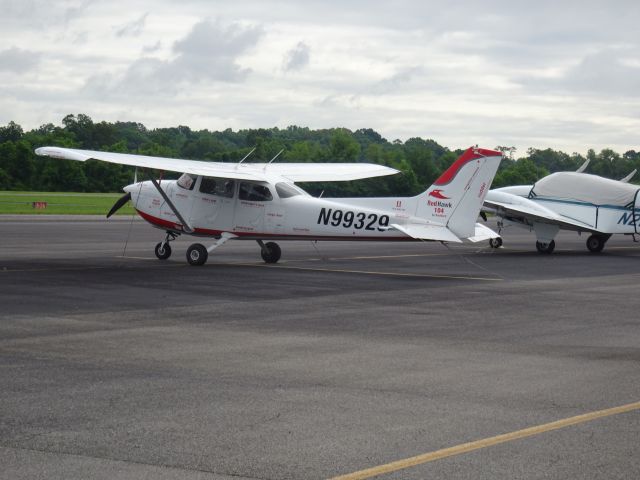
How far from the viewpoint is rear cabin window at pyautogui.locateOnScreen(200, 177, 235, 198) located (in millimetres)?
24891

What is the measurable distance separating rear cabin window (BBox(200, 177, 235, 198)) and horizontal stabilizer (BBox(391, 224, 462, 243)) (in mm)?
4437

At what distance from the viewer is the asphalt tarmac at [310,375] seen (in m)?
7.07

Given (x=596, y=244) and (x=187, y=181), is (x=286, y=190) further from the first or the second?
(x=596, y=244)

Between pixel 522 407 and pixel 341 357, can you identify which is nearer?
pixel 522 407

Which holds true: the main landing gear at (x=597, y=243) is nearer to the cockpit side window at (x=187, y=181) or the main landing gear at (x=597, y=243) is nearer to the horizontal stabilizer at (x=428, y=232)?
the horizontal stabilizer at (x=428, y=232)

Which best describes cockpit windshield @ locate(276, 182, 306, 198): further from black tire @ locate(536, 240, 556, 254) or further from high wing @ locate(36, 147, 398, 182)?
black tire @ locate(536, 240, 556, 254)

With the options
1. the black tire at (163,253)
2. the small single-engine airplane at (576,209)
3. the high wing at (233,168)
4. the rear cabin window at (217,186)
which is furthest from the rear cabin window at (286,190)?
the small single-engine airplane at (576,209)

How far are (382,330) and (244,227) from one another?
37.1 ft

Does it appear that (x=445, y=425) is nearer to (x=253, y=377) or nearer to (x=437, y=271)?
(x=253, y=377)

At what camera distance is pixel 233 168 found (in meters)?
26.1

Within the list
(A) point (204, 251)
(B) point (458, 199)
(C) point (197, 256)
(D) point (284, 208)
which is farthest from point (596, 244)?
(C) point (197, 256)

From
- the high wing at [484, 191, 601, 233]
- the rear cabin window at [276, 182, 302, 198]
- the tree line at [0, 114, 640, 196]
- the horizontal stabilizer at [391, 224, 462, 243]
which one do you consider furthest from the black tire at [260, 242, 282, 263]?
the tree line at [0, 114, 640, 196]

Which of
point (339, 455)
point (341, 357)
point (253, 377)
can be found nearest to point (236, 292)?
point (341, 357)

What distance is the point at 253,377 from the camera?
10156 millimetres
